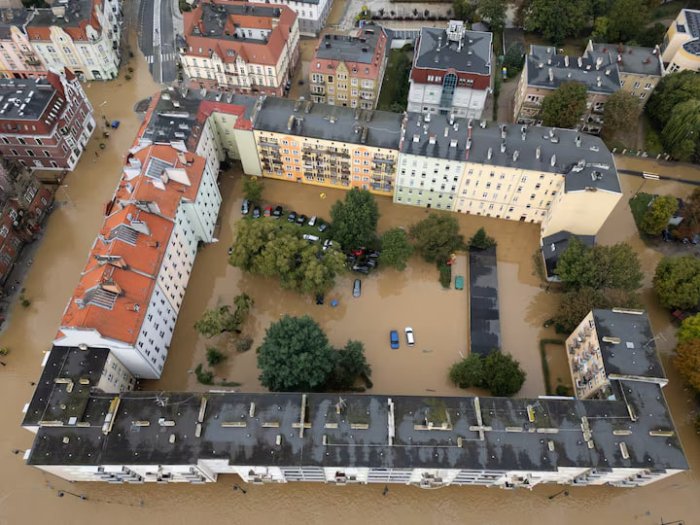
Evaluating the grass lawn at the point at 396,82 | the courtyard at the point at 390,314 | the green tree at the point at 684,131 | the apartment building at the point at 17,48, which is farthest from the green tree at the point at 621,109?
the apartment building at the point at 17,48

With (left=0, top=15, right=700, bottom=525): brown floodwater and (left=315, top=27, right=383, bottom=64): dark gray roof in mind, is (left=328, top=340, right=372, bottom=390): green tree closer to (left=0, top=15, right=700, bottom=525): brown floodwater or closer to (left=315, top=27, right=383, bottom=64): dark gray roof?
(left=0, top=15, right=700, bottom=525): brown floodwater

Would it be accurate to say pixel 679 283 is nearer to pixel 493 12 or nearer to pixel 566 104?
pixel 566 104

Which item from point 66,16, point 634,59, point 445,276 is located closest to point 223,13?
point 66,16

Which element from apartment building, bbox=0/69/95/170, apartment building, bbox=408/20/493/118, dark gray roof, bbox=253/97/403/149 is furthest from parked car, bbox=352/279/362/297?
apartment building, bbox=0/69/95/170

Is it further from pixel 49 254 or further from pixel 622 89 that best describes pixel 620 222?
pixel 49 254

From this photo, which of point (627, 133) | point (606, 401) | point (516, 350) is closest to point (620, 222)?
point (627, 133)

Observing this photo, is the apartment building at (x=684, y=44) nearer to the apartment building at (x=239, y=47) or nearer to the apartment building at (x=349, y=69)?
the apartment building at (x=349, y=69)
